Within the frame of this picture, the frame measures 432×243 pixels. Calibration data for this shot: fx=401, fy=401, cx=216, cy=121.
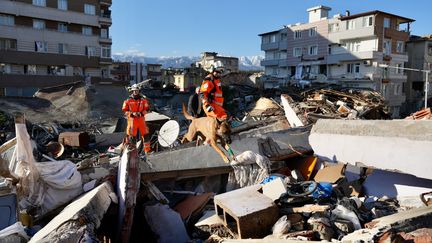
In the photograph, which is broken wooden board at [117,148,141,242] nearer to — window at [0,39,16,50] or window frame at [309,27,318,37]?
window at [0,39,16,50]

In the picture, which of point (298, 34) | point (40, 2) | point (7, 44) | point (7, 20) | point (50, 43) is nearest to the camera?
point (7, 20)

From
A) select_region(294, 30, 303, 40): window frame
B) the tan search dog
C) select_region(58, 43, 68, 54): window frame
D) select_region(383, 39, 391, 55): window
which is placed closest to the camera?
the tan search dog

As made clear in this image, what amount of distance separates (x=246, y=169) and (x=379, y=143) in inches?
88.0

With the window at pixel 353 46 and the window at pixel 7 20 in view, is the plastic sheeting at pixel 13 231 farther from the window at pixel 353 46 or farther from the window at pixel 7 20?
the window at pixel 353 46

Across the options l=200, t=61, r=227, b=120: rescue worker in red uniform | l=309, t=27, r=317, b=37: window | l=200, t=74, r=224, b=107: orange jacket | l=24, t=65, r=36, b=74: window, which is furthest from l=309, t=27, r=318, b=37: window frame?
l=200, t=74, r=224, b=107: orange jacket

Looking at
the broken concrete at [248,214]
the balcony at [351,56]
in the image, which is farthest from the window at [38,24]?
the broken concrete at [248,214]

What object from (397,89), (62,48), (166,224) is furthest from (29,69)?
(397,89)

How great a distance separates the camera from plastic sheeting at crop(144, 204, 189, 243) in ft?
17.3

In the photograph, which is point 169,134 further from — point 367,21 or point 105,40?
point 367,21

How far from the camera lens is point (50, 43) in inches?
1345

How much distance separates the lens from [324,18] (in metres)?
42.8

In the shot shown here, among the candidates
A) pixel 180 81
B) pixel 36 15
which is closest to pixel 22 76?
pixel 36 15

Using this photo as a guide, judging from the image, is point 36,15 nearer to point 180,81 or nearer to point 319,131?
point 180,81

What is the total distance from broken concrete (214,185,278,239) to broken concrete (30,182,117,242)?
1.47 metres
